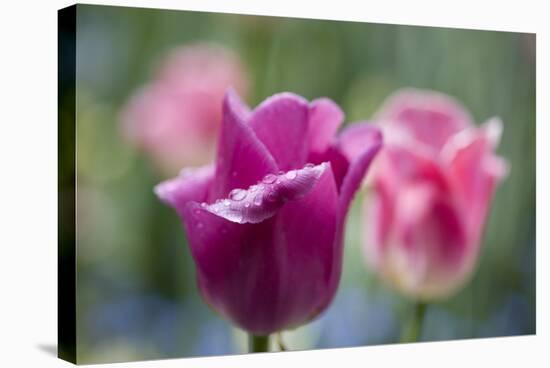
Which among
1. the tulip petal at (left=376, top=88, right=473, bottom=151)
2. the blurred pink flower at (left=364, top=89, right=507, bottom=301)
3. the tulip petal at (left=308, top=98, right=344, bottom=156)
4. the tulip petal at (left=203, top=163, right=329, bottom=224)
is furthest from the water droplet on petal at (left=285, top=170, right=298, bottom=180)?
the tulip petal at (left=376, top=88, right=473, bottom=151)

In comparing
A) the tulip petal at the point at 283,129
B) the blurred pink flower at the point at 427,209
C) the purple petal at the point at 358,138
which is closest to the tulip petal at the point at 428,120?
the blurred pink flower at the point at 427,209

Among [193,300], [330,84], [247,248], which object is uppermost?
[330,84]

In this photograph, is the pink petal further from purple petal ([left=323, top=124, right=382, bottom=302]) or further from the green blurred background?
purple petal ([left=323, top=124, right=382, bottom=302])

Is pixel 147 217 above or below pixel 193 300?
above

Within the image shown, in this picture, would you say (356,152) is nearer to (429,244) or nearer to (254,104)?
(429,244)

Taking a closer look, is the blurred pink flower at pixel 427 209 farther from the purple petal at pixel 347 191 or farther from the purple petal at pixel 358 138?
the purple petal at pixel 347 191

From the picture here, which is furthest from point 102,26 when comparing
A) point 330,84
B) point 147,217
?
point 330,84

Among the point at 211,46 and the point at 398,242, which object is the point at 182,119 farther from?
the point at 398,242
